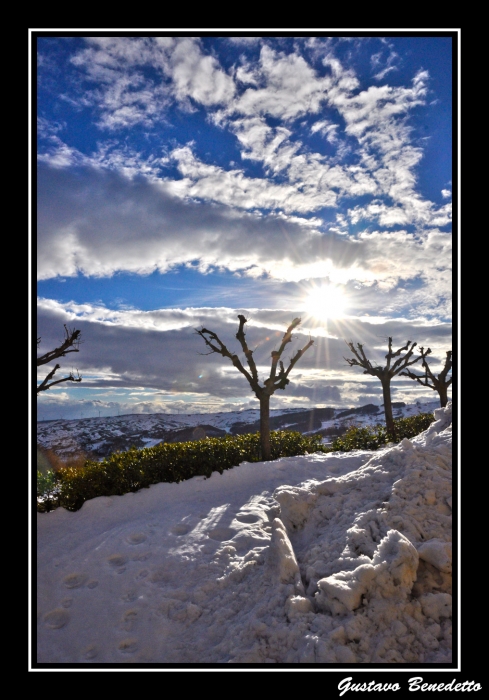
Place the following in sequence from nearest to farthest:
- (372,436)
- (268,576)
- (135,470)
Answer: (268,576), (135,470), (372,436)

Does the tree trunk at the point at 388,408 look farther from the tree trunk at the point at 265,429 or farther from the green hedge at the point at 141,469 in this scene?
the tree trunk at the point at 265,429

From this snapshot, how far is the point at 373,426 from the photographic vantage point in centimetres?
1755

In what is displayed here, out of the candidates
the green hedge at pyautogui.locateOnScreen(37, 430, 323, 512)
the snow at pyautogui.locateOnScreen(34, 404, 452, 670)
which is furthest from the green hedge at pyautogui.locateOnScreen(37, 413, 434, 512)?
the snow at pyautogui.locateOnScreen(34, 404, 452, 670)

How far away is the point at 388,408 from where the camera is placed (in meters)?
17.8

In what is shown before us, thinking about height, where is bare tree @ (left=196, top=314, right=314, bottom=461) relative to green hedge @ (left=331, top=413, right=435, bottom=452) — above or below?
above

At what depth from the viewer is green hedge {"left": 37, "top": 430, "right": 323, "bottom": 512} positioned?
344 inches

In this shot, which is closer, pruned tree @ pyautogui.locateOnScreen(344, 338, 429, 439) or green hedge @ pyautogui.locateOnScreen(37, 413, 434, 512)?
green hedge @ pyautogui.locateOnScreen(37, 413, 434, 512)

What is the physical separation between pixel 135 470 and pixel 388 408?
12.4 meters

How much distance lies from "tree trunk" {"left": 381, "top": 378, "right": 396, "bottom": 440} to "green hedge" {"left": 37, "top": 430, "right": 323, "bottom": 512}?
7513 millimetres

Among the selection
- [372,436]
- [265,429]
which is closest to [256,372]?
[265,429]
